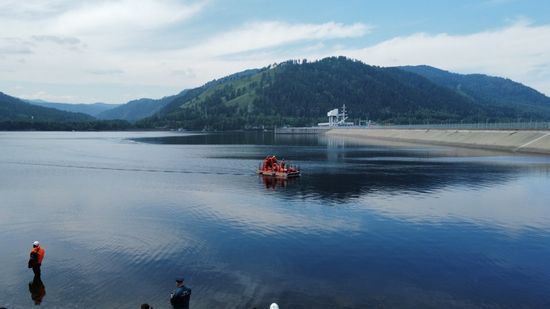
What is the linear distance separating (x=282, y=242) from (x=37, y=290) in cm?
1776

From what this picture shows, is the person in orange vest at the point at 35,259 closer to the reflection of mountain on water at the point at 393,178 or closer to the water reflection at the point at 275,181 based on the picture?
the reflection of mountain on water at the point at 393,178

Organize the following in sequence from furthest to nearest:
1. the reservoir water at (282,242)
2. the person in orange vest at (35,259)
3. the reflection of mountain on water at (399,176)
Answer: the reflection of mountain on water at (399,176), the person in orange vest at (35,259), the reservoir water at (282,242)

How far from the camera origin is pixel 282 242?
37.8 metres

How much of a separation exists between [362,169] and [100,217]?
188 ft

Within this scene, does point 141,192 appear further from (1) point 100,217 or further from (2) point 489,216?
(2) point 489,216

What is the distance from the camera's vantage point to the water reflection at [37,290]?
1016 inches

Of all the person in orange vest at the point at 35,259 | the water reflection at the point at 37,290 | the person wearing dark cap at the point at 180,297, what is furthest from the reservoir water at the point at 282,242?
the person wearing dark cap at the point at 180,297

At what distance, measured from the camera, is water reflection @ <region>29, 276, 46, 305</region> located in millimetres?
25794

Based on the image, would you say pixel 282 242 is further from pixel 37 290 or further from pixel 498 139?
pixel 498 139

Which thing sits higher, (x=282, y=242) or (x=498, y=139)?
(x=498, y=139)

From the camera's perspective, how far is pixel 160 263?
31.9m

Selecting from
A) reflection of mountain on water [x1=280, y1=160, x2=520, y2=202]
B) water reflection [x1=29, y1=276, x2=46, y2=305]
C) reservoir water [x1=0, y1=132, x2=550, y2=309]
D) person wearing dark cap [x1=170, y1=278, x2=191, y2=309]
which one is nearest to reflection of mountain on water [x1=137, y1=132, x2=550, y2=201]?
reflection of mountain on water [x1=280, y1=160, x2=520, y2=202]

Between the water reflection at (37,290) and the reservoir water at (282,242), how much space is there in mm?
245

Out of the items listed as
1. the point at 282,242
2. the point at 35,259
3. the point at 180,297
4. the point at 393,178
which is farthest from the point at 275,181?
the point at 180,297
